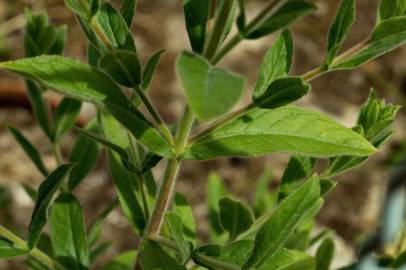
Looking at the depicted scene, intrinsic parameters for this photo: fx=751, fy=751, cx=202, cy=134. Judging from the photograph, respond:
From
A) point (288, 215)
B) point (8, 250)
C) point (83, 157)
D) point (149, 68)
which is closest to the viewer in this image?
point (288, 215)

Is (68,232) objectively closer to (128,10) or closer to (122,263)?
(122,263)

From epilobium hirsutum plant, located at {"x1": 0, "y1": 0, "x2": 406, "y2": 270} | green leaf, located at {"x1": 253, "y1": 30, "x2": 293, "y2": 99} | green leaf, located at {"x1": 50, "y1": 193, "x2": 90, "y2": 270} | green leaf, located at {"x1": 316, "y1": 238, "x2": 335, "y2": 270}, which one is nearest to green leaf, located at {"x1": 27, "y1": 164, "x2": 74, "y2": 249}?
epilobium hirsutum plant, located at {"x1": 0, "y1": 0, "x2": 406, "y2": 270}

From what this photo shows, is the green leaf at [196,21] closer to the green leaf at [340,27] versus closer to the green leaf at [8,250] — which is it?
the green leaf at [340,27]

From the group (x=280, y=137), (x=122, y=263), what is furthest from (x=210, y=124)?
(x=122, y=263)

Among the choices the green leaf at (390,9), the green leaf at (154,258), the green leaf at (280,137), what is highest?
the green leaf at (390,9)

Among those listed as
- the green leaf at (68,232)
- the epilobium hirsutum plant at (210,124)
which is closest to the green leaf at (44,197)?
the epilobium hirsutum plant at (210,124)
